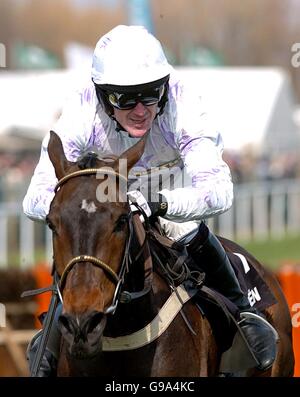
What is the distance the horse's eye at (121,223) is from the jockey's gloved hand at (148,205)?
22 cm

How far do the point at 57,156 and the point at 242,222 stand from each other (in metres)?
17.0

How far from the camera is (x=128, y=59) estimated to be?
15.8 feet

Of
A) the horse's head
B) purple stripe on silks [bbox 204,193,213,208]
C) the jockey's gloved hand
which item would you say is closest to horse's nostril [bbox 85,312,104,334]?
the horse's head

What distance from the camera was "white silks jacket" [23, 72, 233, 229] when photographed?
477 cm

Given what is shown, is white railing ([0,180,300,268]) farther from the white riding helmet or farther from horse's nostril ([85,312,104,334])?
horse's nostril ([85,312,104,334])

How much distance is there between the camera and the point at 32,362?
5.09 m

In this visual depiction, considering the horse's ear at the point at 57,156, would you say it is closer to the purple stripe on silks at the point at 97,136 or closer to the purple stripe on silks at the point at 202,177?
the purple stripe on silks at the point at 97,136

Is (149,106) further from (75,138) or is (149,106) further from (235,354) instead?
(235,354)

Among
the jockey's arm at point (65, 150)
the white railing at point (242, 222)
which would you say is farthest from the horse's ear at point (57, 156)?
the white railing at point (242, 222)

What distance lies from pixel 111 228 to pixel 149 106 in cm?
85

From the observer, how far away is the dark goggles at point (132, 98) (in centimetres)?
483

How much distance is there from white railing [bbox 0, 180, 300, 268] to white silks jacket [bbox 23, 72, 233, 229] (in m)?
11.4

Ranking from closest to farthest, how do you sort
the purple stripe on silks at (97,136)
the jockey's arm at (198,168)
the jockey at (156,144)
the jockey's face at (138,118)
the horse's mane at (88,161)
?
1. the horse's mane at (88,161)
2. the jockey's arm at (198,168)
3. the jockey at (156,144)
4. the jockey's face at (138,118)
5. the purple stripe on silks at (97,136)

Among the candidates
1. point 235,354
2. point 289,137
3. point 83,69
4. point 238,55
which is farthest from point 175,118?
point 238,55
